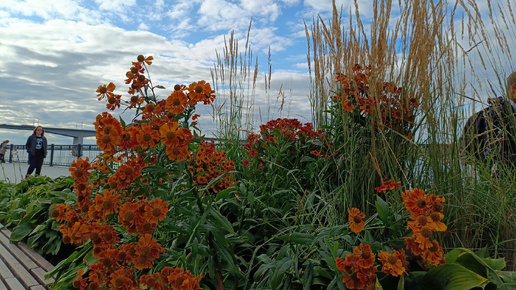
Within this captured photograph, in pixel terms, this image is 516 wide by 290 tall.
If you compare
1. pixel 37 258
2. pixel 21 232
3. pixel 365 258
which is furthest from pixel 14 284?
pixel 365 258

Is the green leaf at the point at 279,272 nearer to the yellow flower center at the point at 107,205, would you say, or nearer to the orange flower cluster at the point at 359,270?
the orange flower cluster at the point at 359,270

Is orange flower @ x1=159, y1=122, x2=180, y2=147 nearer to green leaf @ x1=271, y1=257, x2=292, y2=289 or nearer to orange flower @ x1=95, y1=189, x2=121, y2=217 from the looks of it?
orange flower @ x1=95, y1=189, x2=121, y2=217

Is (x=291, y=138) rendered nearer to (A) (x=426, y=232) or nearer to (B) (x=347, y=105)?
(B) (x=347, y=105)

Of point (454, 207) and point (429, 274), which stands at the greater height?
point (454, 207)

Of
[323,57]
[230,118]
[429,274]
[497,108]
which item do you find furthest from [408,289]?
[230,118]

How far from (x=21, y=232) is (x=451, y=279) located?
9.15 feet

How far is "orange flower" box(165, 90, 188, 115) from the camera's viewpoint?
4.21ft

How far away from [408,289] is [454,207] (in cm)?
66

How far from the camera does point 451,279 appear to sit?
1133 millimetres

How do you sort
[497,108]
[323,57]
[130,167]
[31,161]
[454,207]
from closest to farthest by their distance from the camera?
[130,167] < [454,207] < [497,108] < [323,57] < [31,161]

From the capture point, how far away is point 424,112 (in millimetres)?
2021

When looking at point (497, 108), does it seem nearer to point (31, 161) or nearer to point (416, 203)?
point (416, 203)

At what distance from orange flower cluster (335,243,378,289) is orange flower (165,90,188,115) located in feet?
2.20

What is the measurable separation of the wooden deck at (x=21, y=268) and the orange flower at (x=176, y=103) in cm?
126
